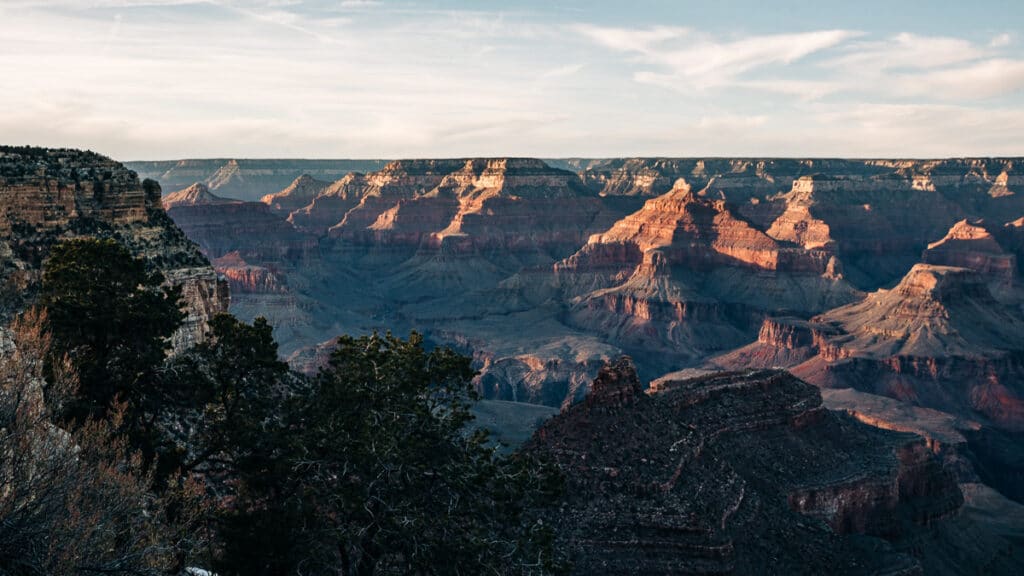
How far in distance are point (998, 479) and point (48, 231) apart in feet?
375

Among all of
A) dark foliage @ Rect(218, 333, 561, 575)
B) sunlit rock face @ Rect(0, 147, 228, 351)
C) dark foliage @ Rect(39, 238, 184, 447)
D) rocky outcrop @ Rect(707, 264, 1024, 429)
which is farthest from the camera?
rocky outcrop @ Rect(707, 264, 1024, 429)

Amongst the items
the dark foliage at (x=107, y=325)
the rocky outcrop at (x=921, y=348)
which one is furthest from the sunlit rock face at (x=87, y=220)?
the rocky outcrop at (x=921, y=348)

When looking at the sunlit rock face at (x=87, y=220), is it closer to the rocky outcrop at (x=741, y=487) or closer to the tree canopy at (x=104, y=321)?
the tree canopy at (x=104, y=321)

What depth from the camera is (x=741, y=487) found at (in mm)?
56562

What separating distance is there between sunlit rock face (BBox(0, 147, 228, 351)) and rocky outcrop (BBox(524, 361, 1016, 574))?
21.4m

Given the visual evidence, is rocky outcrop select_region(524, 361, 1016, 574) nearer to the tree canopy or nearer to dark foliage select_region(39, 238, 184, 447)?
dark foliage select_region(39, 238, 184, 447)

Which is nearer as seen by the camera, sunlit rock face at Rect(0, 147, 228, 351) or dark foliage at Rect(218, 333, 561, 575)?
dark foliage at Rect(218, 333, 561, 575)

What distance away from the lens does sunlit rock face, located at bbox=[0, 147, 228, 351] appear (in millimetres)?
47594

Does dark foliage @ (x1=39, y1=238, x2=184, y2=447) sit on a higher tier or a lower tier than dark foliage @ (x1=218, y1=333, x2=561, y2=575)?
higher

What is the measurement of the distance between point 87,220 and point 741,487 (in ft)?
133

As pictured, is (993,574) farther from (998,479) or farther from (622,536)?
(998,479)

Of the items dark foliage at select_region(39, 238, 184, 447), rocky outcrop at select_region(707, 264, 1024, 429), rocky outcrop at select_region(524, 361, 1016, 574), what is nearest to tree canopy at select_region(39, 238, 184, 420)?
dark foliage at select_region(39, 238, 184, 447)

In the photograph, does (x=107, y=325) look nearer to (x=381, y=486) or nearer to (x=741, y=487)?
(x=381, y=486)

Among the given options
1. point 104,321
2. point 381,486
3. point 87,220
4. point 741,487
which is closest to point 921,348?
point 741,487
